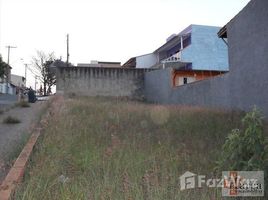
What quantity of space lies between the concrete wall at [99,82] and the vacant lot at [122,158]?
14.7m

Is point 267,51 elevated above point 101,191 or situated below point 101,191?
above

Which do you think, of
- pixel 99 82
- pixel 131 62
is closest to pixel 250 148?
pixel 99 82

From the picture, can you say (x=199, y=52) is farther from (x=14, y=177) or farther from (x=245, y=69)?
(x=14, y=177)

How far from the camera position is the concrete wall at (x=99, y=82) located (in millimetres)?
23016

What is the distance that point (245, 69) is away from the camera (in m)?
10.1

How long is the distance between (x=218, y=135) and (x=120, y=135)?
1.97 m

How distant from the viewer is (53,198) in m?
3.51

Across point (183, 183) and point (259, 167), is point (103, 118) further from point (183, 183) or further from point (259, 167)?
point (259, 167)

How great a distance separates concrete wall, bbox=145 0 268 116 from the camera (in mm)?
8953

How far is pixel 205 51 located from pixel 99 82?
11.7 meters

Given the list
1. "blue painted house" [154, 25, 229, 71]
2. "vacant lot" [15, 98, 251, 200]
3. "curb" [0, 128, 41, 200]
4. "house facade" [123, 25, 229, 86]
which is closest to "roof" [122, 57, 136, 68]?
"house facade" [123, 25, 229, 86]

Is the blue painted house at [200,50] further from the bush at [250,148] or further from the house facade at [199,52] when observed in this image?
the bush at [250,148]

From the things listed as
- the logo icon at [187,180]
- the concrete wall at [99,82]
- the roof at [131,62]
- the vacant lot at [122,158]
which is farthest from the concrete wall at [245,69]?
the roof at [131,62]

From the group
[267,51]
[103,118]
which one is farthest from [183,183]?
[267,51]
